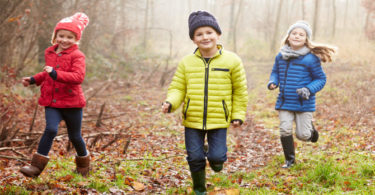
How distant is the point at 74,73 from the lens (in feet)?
13.3

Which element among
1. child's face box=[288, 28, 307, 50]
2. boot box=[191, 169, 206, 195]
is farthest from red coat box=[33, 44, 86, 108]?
child's face box=[288, 28, 307, 50]

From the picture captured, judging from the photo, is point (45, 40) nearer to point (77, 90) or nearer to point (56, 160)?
point (56, 160)

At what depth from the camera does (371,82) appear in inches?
439

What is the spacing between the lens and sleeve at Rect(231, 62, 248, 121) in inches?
153

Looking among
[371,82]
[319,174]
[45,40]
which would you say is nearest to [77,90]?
[319,174]

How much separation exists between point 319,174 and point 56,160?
4.01 m

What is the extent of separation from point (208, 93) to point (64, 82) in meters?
1.73

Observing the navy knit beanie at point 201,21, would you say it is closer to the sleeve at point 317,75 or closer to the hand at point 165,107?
the hand at point 165,107

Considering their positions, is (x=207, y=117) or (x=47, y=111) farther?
(x=47, y=111)

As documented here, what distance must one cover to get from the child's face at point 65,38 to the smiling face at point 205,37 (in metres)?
1.60

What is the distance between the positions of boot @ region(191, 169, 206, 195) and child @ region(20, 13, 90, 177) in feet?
5.32

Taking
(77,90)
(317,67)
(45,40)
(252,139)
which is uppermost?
(45,40)

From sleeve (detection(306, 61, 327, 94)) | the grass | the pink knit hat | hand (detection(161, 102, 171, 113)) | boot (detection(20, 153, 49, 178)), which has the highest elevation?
the pink knit hat

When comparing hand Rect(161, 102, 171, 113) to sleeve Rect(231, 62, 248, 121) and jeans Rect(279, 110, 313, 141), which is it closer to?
sleeve Rect(231, 62, 248, 121)
